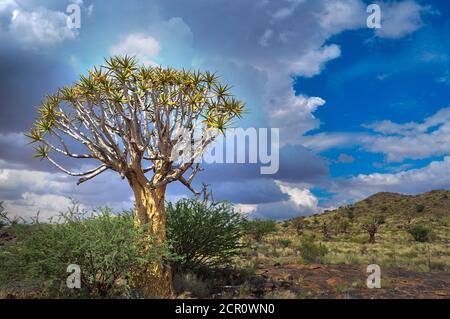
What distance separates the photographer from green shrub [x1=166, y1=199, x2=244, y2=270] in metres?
15.2

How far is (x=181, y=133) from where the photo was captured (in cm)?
1334

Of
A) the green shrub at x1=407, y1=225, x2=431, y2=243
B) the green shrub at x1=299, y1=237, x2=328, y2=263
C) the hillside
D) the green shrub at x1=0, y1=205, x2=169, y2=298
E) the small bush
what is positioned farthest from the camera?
the green shrub at x1=407, y1=225, x2=431, y2=243

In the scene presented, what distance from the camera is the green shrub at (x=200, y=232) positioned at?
600 inches

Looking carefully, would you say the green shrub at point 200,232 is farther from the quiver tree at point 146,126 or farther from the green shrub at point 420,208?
the green shrub at point 420,208

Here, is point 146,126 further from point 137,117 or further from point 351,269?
point 351,269

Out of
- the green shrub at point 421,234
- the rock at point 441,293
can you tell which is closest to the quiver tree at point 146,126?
the rock at point 441,293

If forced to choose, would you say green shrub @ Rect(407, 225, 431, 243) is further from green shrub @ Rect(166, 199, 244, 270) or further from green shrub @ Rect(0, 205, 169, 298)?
green shrub @ Rect(0, 205, 169, 298)

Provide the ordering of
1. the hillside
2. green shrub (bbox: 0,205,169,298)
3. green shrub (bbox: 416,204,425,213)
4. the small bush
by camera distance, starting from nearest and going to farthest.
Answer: green shrub (bbox: 0,205,169,298)
the small bush
the hillside
green shrub (bbox: 416,204,425,213)

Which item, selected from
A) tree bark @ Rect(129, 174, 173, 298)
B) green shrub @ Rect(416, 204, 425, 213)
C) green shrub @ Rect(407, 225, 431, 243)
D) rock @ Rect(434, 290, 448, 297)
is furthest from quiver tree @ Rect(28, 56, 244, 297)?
green shrub @ Rect(416, 204, 425, 213)

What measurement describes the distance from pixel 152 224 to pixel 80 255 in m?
1.95

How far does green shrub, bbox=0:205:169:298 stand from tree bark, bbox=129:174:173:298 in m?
0.27

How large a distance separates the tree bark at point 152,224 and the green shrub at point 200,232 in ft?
7.34
